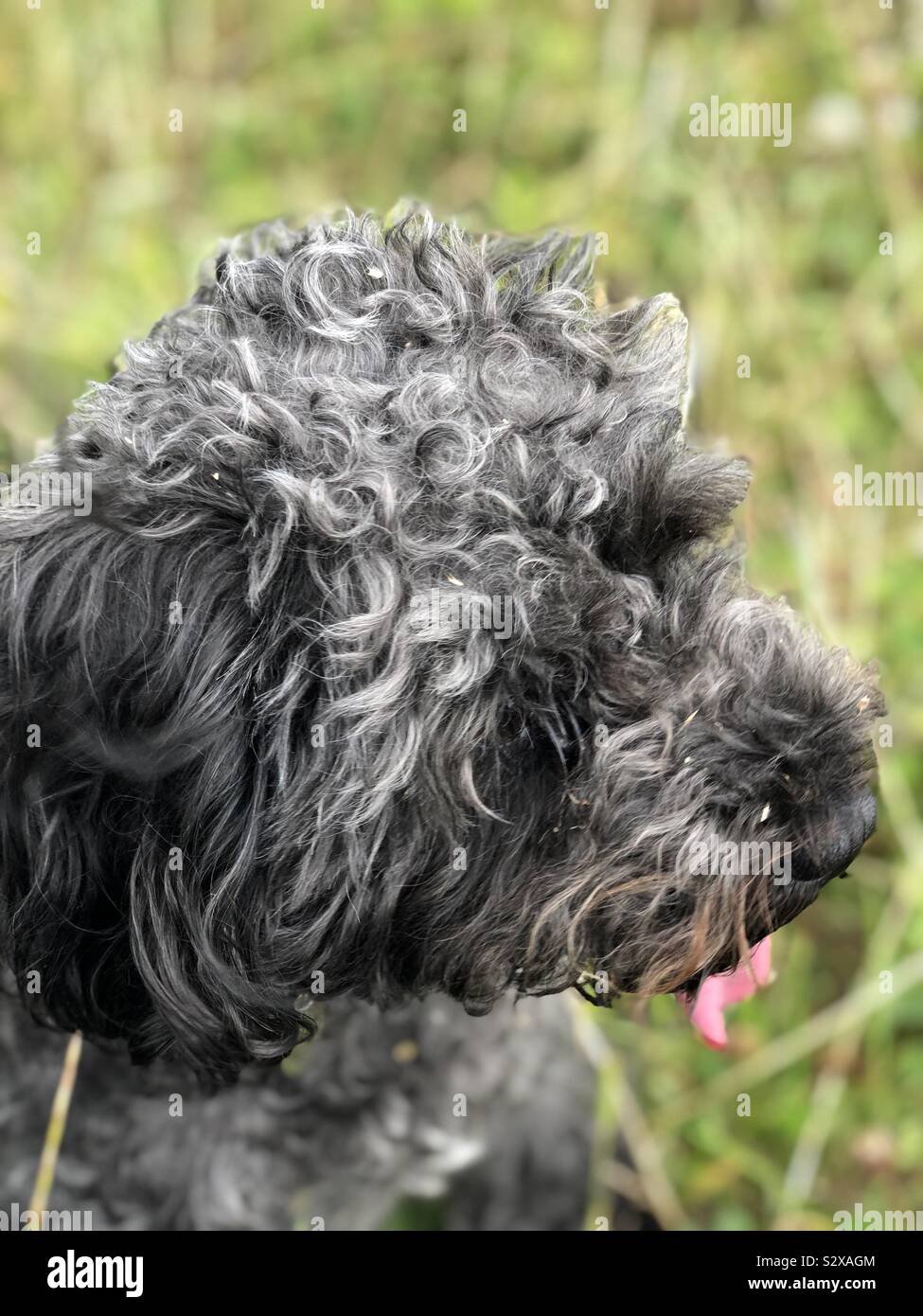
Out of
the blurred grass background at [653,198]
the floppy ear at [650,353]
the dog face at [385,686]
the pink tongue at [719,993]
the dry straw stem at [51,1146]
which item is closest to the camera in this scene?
the dog face at [385,686]

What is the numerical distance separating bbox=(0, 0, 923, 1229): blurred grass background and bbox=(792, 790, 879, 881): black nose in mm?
1361

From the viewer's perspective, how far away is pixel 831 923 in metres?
3.29

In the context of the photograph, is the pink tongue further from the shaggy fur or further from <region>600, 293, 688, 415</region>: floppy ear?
<region>600, 293, 688, 415</region>: floppy ear

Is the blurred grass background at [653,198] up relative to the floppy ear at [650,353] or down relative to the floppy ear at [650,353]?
up

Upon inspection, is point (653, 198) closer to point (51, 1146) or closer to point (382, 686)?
point (382, 686)

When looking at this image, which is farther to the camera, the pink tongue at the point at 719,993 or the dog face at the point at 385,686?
the pink tongue at the point at 719,993

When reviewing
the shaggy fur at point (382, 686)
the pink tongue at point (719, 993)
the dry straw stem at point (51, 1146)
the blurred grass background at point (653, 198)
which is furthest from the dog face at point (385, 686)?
the blurred grass background at point (653, 198)

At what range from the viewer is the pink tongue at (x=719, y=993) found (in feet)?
7.56

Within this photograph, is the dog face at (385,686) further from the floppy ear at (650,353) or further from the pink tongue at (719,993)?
the pink tongue at (719,993)

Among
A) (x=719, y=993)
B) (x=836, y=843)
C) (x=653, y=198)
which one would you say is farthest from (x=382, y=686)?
(x=653, y=198)
